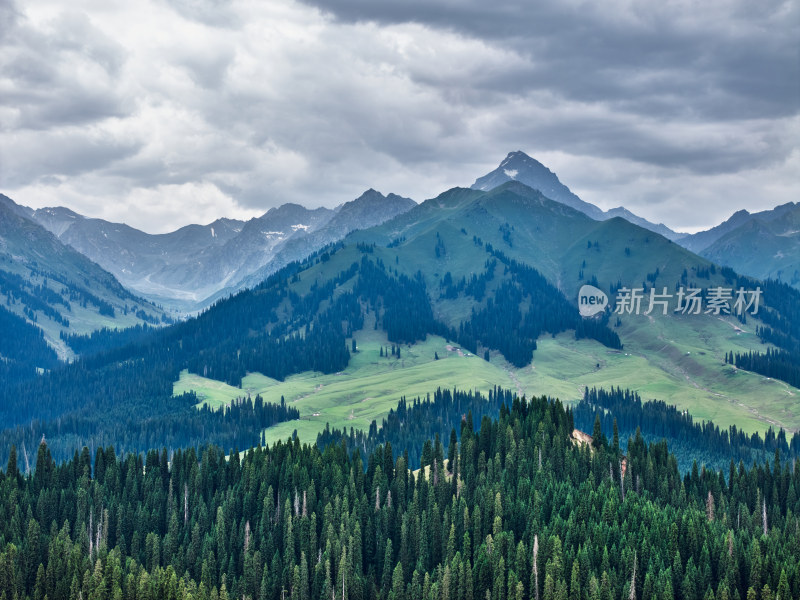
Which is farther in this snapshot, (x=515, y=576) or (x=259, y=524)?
(x=259, y=524)

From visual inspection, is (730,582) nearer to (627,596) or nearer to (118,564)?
(627,596)

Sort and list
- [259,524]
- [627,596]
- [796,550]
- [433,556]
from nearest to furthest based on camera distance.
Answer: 1. [627,596]
2. [796,550]
3. [433,556]
4. [259,524]

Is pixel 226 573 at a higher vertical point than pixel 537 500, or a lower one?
lower

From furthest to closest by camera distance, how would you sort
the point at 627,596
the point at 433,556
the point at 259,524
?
1. the point at 259,524
2. the point at 433,556
3. the point at 627,596

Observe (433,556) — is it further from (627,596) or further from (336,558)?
(627,596)

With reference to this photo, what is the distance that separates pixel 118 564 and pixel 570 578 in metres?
86.6

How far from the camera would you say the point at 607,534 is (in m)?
176

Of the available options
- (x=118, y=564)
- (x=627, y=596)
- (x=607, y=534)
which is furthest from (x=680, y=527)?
(x=118, y=564)

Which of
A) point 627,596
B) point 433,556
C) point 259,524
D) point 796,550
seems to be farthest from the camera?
point 259,524

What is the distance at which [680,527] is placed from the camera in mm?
179000

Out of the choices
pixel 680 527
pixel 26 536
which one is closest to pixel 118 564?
pixel 26 536

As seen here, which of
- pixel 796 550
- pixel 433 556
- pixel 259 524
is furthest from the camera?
pixel 259 524

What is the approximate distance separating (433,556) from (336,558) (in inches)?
841

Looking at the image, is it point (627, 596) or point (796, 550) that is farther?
point (796, 550)
